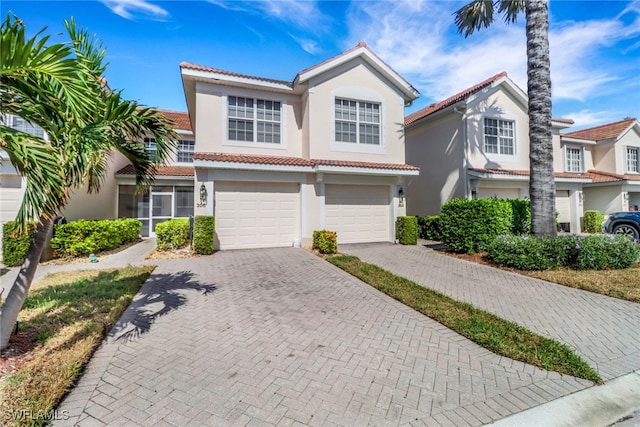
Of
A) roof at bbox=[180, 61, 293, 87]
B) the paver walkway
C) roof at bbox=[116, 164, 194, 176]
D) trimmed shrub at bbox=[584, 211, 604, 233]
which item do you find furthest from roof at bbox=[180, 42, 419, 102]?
trimmed shrub at bbox=[584, 211, 604, 233]

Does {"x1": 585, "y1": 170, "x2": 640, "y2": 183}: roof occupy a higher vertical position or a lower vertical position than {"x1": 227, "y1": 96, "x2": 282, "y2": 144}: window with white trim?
lower

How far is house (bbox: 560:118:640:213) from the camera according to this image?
1936 centimetres

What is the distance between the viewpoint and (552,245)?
832 centimetres

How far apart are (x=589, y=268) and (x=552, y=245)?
3.59ft

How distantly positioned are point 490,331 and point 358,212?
9333 millimetres

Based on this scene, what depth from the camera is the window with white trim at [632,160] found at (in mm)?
21438

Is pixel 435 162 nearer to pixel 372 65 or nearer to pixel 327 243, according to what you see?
pixel 372 65

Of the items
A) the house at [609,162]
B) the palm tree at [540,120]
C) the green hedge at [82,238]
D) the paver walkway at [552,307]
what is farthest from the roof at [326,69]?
the house at [609,162]

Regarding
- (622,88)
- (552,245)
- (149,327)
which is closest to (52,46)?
(149,327)

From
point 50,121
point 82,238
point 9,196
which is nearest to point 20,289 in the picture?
point 50,121

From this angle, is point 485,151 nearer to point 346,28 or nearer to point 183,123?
point 346,28

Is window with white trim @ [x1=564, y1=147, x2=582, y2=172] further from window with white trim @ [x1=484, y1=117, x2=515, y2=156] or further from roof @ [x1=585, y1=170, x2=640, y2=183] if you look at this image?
window with white trim @ [x1=484, y1=117, x2=515, y2=156]

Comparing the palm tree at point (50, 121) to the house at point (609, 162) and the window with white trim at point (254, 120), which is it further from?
the house at point (609, 162)

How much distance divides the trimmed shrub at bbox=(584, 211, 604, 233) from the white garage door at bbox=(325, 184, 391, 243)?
1417 cm
